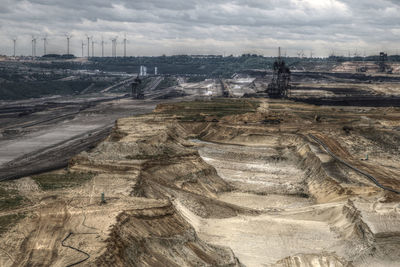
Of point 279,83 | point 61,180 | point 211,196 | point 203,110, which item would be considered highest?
point 279,83

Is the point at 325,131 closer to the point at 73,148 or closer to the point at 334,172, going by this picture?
the point at 334,172

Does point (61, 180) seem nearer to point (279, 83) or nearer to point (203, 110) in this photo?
point (203, 110)

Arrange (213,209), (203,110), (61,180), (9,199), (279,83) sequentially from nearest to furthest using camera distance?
(9,199), (61,180), (213,209), (203,110), (279,83)

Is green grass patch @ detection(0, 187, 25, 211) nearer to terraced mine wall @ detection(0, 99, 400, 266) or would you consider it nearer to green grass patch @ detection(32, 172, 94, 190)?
terraced mine wall @ detection(0, 99, 400, 266)

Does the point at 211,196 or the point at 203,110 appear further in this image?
the point at 203,110

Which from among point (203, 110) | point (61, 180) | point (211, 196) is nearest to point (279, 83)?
point (203, 110)

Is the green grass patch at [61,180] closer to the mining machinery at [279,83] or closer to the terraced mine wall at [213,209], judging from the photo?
the terraced mine wall at [213,209]

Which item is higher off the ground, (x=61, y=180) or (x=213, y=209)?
(x=61, y=180)
